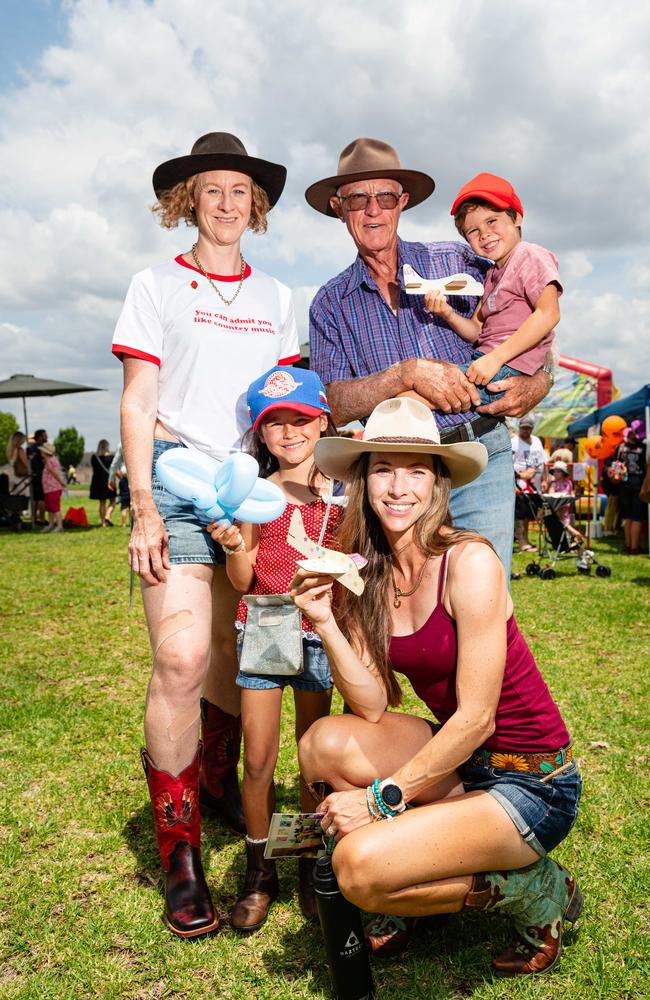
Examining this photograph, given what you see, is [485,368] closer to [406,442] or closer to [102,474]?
[406,442]

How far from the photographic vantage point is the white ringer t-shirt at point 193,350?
2598mm

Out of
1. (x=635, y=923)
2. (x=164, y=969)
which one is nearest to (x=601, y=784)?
(x=635, y=923)

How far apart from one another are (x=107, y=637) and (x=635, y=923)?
5.43 meters

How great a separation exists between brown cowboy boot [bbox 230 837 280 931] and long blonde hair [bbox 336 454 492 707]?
2.42 feet

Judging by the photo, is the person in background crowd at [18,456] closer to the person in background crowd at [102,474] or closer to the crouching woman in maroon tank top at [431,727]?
the person in background crowd at [102,474]

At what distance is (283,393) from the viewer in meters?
2.56

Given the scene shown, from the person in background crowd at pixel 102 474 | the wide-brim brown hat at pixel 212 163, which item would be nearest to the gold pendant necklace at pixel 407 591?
the wide-brim brown hat at pixel 212 163

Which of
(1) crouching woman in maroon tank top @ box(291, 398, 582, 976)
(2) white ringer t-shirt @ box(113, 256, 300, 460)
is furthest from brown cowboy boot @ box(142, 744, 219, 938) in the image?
(2) white ringer t-shirt @ box(113, 256, 300, 460)

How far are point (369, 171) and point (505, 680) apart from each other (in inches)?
76.6

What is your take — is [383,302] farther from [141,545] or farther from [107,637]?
[107,637]

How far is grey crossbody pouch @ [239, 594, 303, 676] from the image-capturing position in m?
2.54

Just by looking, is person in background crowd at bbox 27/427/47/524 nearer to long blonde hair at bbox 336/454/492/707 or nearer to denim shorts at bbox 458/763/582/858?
long blonde hair at bbox 336/454/492/707

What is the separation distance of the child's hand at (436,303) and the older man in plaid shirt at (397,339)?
0.48 feet

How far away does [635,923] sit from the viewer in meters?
2.47
